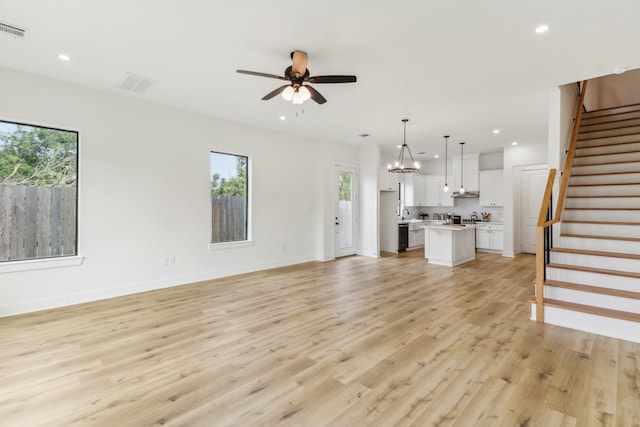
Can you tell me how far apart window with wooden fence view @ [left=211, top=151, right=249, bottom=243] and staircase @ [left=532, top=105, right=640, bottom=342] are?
197 inches

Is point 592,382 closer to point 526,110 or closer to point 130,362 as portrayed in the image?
point 130,362

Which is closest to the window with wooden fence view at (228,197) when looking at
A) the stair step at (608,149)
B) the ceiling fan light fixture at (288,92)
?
the ceiling fan light fixture at (288,92)

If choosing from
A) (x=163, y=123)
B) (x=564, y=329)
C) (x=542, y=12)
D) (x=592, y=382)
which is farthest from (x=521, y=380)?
(x=163, y=123)

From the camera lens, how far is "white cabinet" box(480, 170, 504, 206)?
8.49m

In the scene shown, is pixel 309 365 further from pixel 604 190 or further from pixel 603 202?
pixel 604 190

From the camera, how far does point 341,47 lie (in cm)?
313

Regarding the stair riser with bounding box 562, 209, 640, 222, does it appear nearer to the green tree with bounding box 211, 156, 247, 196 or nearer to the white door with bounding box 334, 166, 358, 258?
the white door with bounding box 334, 166, 358, 258

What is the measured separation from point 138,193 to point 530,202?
912cm

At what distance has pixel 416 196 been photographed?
990cm

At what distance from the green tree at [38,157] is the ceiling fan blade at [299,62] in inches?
132

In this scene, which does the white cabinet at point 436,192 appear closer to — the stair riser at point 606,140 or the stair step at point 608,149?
the stair riser at point 606,140

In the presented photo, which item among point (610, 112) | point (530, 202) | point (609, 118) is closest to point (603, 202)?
point (609, 118)

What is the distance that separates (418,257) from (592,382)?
18.2 ft

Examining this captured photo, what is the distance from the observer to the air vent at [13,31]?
9.21ft
